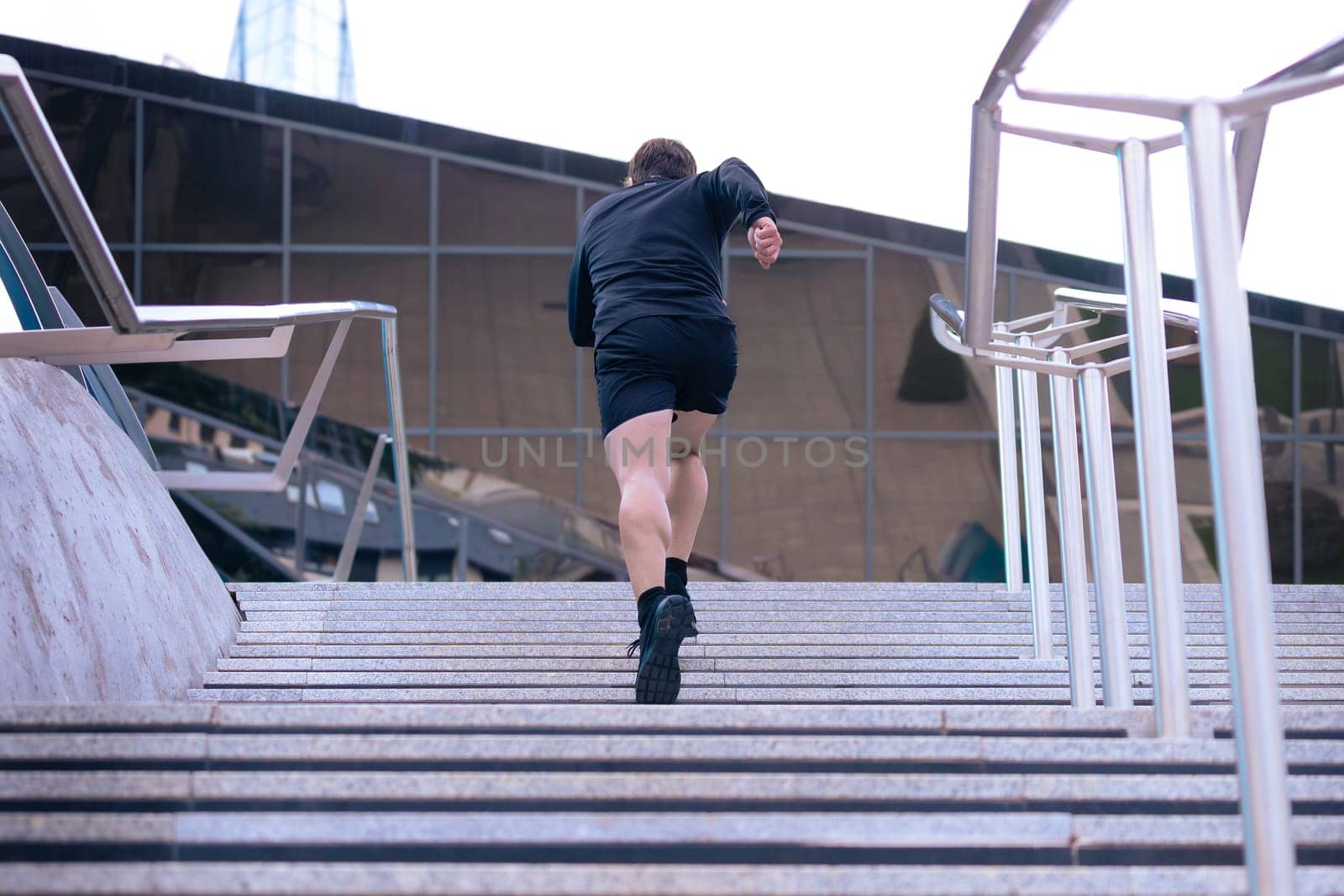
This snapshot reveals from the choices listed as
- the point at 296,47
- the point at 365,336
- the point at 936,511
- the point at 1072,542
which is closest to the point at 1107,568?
the point at 1072,542

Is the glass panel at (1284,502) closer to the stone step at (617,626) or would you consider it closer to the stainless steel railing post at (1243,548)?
the stone step at (617,626)

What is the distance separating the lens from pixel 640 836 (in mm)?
1602

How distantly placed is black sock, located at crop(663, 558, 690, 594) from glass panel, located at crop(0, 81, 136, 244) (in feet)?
32.8

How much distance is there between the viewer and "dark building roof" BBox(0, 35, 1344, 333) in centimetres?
1172

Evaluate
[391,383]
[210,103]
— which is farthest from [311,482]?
[391,383]

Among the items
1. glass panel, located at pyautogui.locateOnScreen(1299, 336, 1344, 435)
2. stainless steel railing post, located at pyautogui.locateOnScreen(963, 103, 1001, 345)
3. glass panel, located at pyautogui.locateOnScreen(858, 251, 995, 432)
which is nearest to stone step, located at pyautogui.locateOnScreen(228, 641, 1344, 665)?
stainless steel railing post, located at pyautogui.locateOnScreen(963, 103, 1001, 345)

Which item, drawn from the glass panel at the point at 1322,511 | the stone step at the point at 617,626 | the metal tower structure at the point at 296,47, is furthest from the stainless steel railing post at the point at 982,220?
the metal tower structure at the point at 296,47

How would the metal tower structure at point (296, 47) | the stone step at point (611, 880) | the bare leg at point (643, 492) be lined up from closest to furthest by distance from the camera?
the stone step at point (611, 880)
the bare leg at point (643, 492)
the metal tower structure at point (296, 47)

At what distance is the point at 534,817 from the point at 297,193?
11192 mm

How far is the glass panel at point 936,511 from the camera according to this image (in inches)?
460

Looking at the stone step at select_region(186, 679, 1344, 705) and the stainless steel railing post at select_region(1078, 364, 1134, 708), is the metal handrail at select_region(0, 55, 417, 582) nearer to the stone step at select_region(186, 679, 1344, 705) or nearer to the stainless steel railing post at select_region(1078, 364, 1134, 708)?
the stone step at select_region(186, 679, 1344, 705)

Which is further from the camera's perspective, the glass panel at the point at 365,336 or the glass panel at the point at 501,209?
the glass panel at the point at 501,209

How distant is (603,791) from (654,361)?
1.54 meters

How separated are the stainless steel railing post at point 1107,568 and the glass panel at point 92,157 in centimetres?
1123
